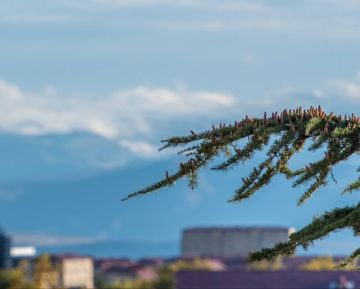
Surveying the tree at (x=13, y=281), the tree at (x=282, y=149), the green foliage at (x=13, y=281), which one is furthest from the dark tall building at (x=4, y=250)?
the tree at (x=282, y=149)

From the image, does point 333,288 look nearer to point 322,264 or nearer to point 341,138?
point 341,138

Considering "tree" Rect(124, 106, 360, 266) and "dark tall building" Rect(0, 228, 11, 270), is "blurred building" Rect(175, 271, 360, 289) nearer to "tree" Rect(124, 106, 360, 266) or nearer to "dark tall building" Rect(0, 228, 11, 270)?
"dark tall building" Rect(0, 228, 11, 270)

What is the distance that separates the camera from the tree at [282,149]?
15.3 metres

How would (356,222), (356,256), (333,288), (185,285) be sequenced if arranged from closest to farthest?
(356,222) < (356,256) < (185,285) < (333,288)

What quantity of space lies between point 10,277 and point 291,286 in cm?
3152

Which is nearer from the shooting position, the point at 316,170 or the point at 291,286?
the point at 316,170

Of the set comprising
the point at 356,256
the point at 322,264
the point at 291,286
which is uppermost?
the point at 322,264

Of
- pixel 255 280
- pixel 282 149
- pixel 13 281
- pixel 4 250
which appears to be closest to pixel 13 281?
pixel 13 281

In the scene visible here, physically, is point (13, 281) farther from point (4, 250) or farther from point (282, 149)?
point (282, 149)

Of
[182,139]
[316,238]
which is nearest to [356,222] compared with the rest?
[316,238]

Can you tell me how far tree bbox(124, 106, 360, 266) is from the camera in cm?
1528

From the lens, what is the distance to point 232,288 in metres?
69.8

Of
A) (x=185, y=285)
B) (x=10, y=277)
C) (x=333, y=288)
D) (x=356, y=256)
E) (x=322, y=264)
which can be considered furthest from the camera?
(x=322, y=264)

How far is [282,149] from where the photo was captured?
51.2 ft
